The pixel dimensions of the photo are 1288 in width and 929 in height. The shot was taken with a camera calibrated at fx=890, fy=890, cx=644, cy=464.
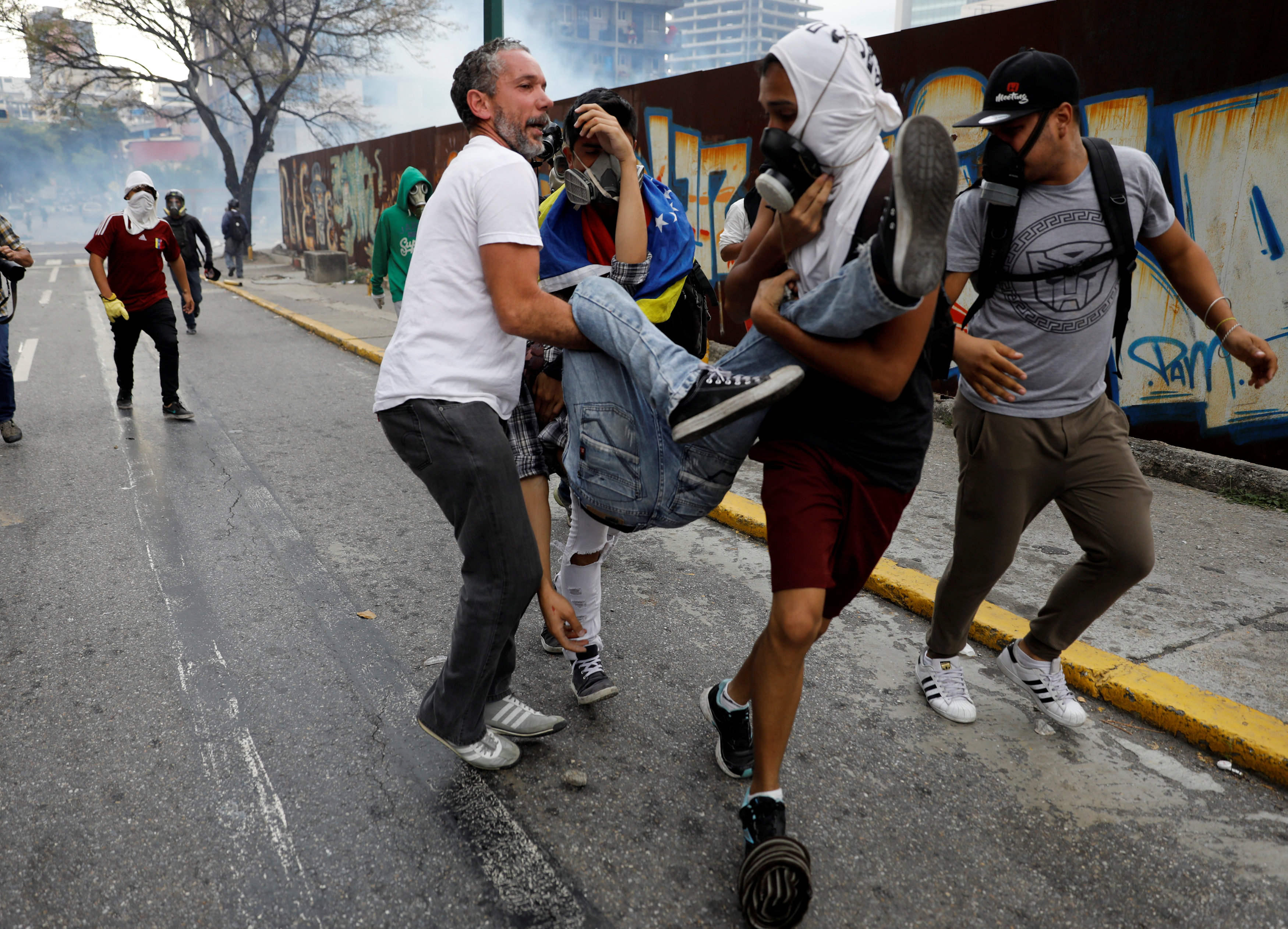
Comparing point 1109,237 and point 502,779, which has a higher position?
point 1109,237

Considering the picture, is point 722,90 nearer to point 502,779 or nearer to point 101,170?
point 502,779

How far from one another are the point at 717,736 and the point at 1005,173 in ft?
6.23

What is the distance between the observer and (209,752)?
2715 millimetres

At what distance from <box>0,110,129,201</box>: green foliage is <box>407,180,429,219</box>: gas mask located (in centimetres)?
8824

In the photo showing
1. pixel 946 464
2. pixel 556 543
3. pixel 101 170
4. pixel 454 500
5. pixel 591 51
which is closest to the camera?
pixel 454 500

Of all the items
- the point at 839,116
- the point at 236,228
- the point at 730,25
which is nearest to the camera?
the point at 839,116

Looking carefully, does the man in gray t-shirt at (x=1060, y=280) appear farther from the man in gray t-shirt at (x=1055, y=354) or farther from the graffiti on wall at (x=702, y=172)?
the graffiti on wall at (x=702, y=172)

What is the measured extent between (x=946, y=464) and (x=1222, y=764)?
10.4 ft

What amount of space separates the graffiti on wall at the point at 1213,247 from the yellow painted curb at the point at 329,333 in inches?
236

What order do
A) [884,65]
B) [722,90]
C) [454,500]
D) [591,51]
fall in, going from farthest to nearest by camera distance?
[591,51] → [722,90] → [884,65] → [454,500]

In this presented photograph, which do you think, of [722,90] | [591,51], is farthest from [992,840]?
[591,51]

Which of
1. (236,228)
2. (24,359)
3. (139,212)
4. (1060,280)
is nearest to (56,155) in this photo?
(236,228)

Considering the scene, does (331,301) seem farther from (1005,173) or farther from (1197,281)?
(1197,281)

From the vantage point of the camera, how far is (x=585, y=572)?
2941 mm
